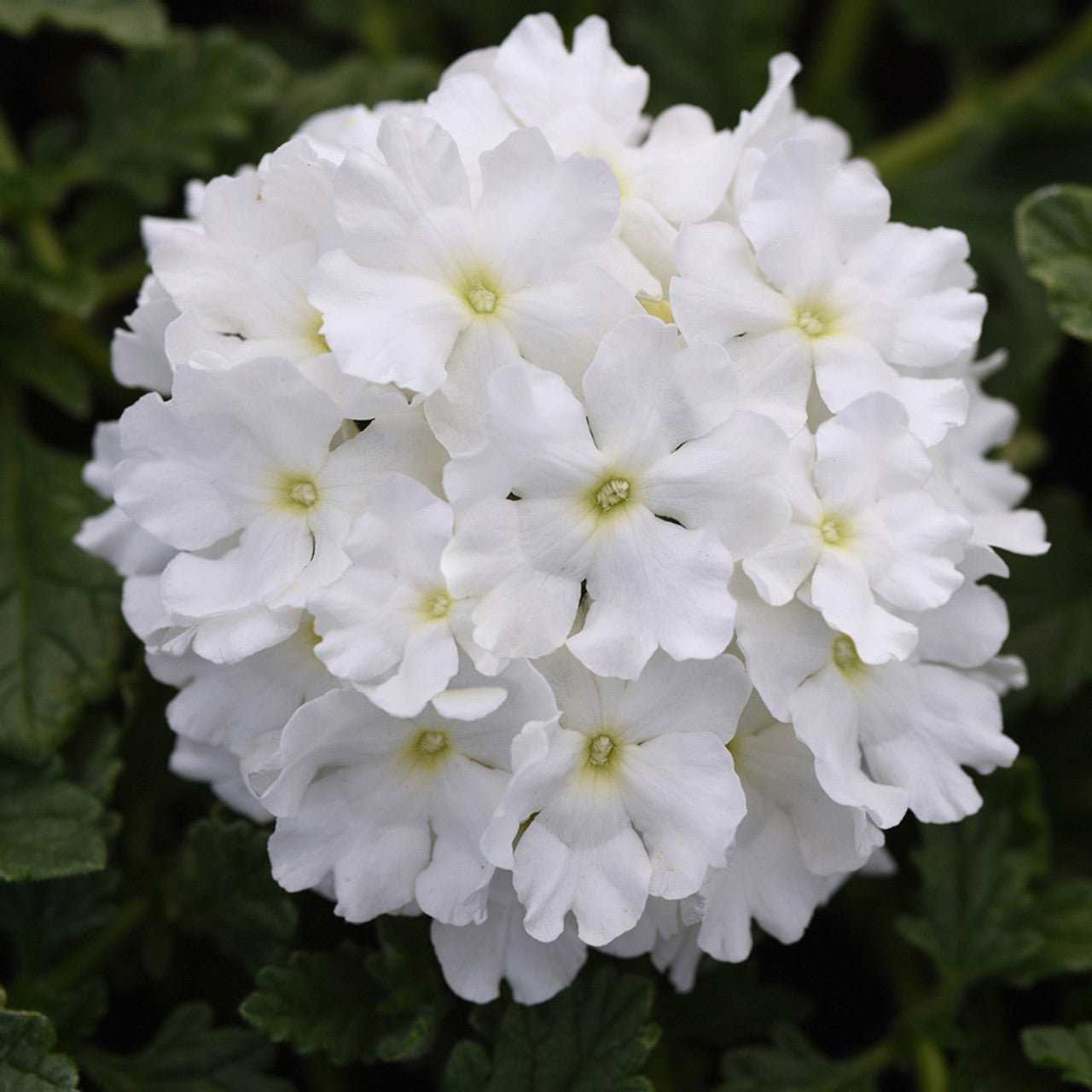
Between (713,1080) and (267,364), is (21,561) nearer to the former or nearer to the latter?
(267,364)

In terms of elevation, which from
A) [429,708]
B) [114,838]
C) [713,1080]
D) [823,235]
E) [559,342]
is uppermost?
[823,235]

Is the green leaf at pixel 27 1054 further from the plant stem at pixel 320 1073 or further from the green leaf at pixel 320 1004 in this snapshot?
the plant stem at pixel 320 1073

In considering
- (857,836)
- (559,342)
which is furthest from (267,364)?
(857,836)

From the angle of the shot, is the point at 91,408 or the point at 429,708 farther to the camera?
the point at 91,408

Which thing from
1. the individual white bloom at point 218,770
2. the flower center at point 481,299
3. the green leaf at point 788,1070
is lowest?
the green leaf at point 788,1070

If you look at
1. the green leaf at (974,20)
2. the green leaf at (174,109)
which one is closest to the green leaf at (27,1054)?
the green leaf at (174,109)

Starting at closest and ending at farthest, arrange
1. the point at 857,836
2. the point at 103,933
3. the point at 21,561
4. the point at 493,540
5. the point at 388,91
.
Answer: the point at 493,540
the point at 857,836
the point at 103,933
the point at 21,561
the point at 388,91
